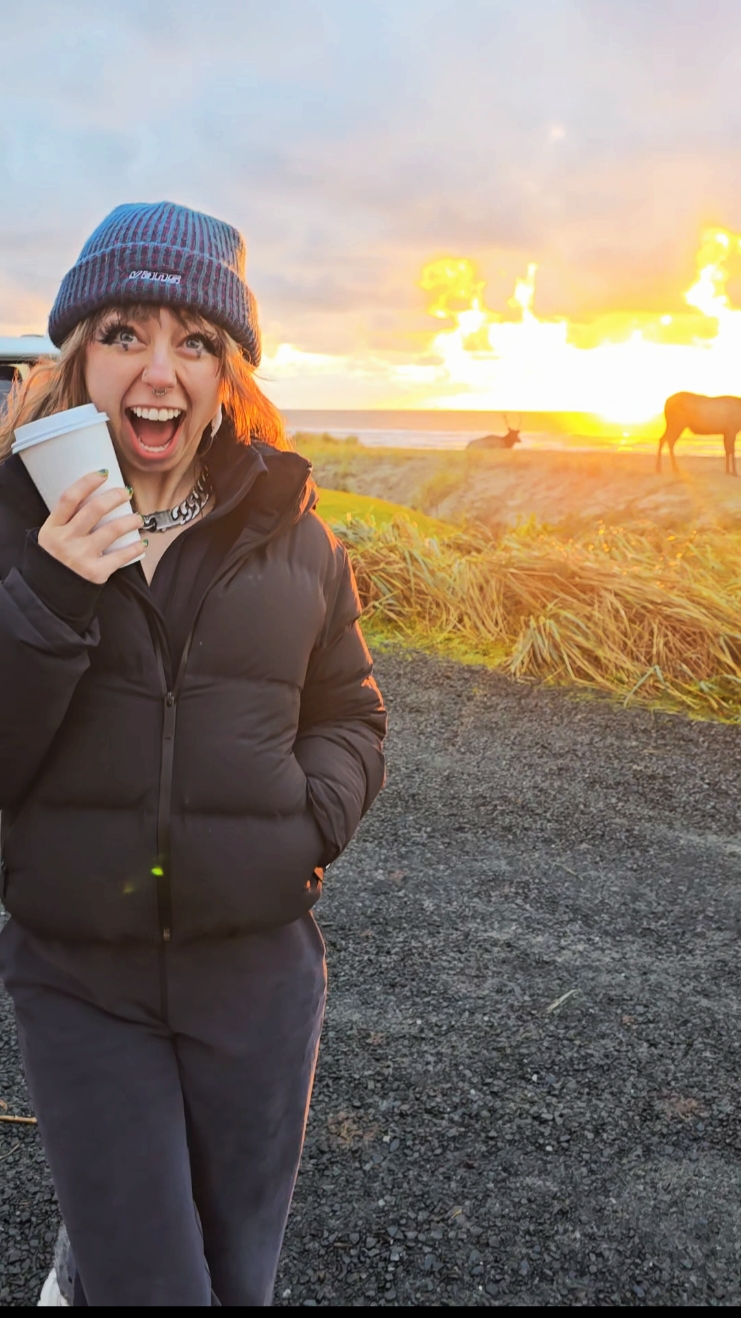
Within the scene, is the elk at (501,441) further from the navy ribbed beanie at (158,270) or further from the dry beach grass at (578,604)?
the navy ribbed beanie at (158,270)

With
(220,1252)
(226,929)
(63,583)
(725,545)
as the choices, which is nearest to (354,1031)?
(220,1252)

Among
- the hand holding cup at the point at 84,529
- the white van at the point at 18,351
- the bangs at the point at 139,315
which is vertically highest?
the white van at the point at 18,351

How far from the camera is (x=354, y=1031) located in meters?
3.02

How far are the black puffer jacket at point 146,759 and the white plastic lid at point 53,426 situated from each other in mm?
134

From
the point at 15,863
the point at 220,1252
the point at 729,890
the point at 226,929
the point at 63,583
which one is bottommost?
the point at 729,890

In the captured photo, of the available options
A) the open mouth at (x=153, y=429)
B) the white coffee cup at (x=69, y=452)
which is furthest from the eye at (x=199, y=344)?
Result: the white coffee cup at (x=69, y=452)

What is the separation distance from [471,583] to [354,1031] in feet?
17.0

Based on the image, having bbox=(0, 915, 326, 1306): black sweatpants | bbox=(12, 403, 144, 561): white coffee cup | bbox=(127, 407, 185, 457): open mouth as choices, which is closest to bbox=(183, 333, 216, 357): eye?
bbox=(127, 407, 185, 457): open mouth

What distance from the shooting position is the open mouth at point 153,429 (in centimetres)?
157

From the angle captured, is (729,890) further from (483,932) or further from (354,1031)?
(354,1031)

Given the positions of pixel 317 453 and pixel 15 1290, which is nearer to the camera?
pixel 15 1290

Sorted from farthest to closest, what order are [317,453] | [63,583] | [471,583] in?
[317,453] < [471,583] < [63,583]

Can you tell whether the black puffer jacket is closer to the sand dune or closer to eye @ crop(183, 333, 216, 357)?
eye @ crop(183, 333, 216, 357)

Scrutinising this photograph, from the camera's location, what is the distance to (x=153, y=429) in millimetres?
1594
